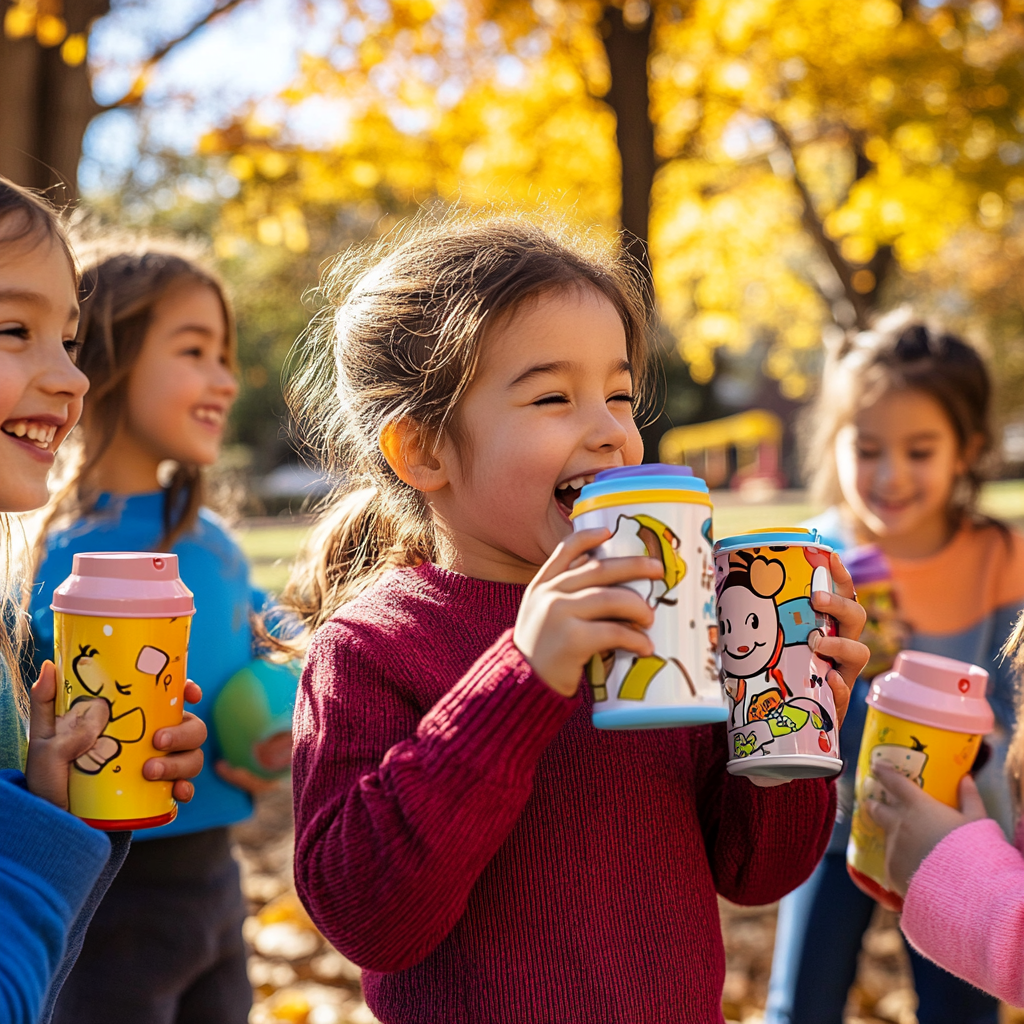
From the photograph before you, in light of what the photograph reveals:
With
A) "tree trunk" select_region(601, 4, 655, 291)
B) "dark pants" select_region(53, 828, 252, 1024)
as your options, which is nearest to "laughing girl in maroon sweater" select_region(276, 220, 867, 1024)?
"dark pants" select_region(53, 828, 252, 1024)

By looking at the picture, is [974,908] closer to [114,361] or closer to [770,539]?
[770,539]

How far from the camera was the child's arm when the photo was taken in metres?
1.71

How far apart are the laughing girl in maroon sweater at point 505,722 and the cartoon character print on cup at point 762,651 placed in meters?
0.06

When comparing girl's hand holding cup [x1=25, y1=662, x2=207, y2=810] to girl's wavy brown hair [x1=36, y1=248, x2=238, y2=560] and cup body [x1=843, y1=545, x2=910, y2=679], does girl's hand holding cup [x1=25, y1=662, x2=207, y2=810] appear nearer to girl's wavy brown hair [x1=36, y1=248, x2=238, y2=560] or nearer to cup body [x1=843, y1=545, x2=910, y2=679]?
girl's wavy brown hair [x1=36, y1=248, x2=238, y2=560]

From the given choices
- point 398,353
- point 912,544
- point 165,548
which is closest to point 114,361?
point 165,548

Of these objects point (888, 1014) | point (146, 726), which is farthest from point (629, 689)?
point (888, 1014)

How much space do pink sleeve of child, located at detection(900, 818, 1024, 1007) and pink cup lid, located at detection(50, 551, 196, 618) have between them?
136cm

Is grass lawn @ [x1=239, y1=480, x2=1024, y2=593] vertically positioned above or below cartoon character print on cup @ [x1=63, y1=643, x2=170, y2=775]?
below

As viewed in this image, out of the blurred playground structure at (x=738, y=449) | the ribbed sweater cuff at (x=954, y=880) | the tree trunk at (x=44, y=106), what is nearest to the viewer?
the ribbed sweater cuff at (x=954, y=880)

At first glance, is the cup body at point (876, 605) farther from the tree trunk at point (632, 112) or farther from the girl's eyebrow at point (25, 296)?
the tree trunk at point (632, 112)

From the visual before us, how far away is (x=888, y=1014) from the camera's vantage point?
386 cm

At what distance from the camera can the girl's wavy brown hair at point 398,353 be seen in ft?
5.85

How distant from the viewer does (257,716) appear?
2570mm

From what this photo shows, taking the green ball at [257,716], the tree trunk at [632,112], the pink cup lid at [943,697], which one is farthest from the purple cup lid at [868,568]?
the tree trunk at [632,112]
